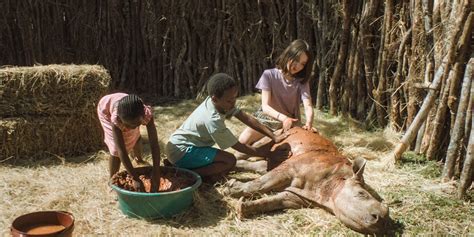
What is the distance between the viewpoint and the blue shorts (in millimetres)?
4348

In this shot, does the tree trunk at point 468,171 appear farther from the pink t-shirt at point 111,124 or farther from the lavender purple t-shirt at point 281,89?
the pink t-shirt at point 111,124

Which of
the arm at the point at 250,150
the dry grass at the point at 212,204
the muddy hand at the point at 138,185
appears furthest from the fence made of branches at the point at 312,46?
the muddy hand at the point at 138,185

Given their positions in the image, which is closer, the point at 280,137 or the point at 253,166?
the point at 280,137

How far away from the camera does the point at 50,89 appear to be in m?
5.17

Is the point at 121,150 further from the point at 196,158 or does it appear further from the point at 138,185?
the point at 196,158

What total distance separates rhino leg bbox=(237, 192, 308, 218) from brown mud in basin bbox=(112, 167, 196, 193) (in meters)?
0.48

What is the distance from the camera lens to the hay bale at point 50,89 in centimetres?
505

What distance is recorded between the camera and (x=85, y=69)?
5.32 m

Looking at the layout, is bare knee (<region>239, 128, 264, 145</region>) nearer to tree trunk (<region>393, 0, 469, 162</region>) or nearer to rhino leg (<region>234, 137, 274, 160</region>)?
rhino leg (<region>234, 137, 274, 160</region>)

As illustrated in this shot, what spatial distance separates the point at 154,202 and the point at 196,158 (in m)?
0.77

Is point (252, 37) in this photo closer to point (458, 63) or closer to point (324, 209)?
point (458, 63)

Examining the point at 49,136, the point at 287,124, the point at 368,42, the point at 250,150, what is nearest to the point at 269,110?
the point at 287,124

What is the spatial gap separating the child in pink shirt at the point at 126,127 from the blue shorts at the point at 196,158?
0.41m

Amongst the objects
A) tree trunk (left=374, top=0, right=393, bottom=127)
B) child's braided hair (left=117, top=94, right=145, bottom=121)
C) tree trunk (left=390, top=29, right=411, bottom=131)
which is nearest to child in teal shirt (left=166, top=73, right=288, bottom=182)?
child's braided hair (left=117, top=94, right=145, bottom=121)
